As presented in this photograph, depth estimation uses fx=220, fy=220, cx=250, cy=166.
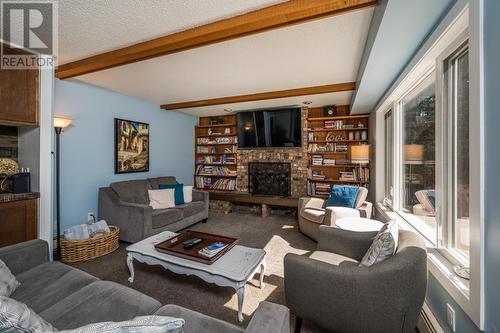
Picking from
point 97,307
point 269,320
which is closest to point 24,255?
point 97,307

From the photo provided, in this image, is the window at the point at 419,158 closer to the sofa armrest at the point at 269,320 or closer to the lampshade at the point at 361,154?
the lampshade at the point at 361,154

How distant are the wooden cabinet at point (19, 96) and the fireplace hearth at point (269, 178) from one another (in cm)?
376

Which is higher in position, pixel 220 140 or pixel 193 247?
pixel 220 140

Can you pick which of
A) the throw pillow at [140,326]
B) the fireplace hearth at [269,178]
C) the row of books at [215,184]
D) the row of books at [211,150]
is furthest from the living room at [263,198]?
the row of books at [211,150]

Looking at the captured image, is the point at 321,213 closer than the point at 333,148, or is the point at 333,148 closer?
the point at 321,213

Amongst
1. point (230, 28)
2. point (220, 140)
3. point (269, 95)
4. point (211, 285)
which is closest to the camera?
point (230, 28)

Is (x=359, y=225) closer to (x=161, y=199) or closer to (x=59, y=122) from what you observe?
(x=161, y=199)

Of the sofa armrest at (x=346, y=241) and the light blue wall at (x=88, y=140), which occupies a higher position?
the light blue wall at (x=88, y=140)

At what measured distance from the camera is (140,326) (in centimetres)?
60

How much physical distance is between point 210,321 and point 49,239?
2421 millimetres

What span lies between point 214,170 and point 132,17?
13.6 ft

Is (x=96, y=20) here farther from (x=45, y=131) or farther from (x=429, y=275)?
(x=429, y=275)

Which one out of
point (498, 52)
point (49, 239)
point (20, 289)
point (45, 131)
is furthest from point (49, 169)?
point (498, 52)

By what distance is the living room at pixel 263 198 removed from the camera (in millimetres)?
1142
